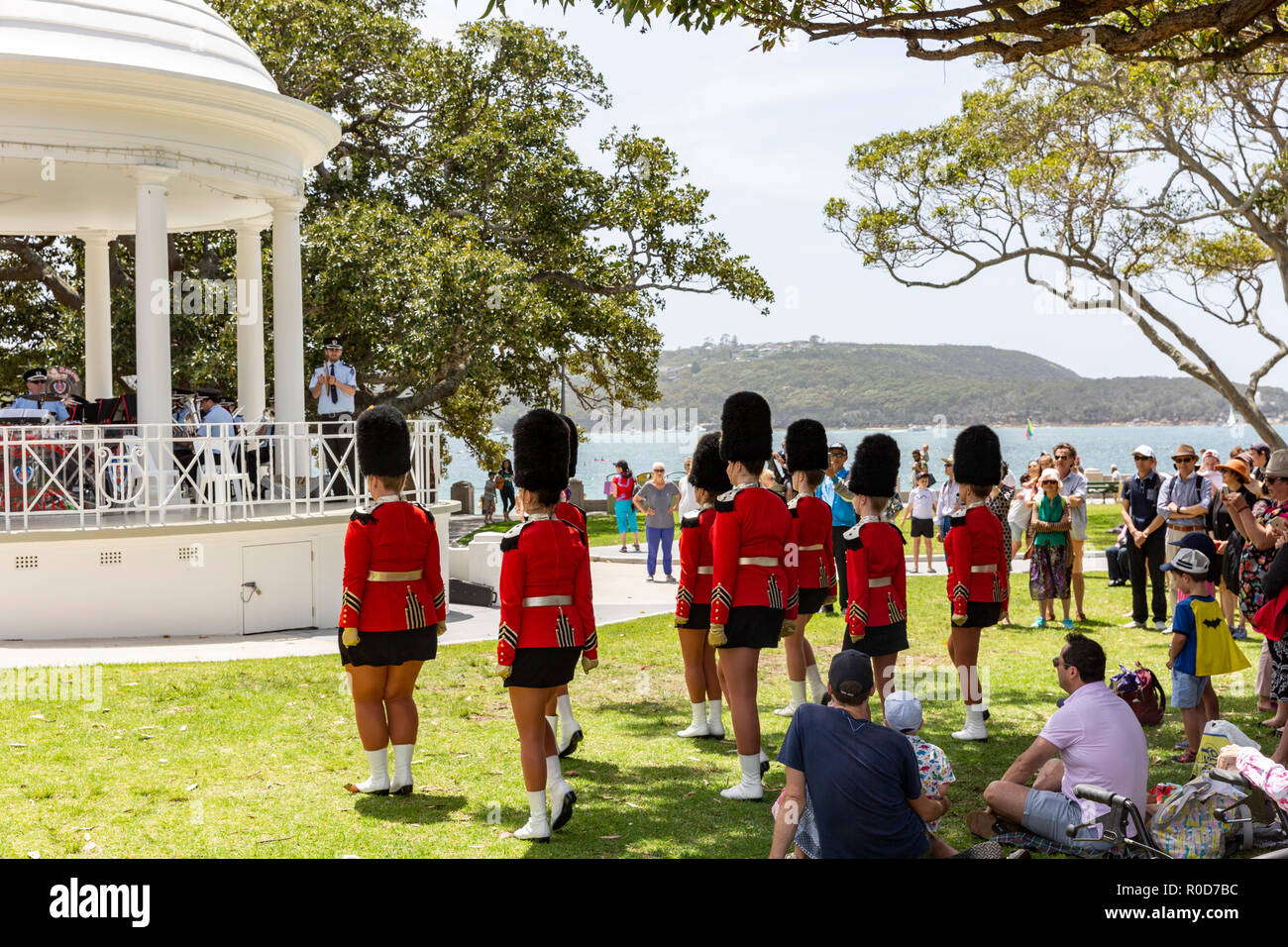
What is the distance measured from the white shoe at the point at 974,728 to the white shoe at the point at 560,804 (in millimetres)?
3366

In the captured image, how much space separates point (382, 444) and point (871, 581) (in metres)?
3.47

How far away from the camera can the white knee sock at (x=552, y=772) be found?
6498 millimetres

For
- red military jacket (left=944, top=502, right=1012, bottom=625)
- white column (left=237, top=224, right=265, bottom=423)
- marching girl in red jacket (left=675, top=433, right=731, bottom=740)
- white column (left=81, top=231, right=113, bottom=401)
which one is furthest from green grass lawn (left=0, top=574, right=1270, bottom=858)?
white column (left=81, top=231, right=113, bottom=401)

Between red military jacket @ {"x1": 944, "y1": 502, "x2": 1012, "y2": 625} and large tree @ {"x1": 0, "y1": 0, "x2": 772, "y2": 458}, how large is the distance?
14184mm

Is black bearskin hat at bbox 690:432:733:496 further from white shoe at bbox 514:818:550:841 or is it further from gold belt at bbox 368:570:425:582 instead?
white shoe at bbox 514:818:550:841

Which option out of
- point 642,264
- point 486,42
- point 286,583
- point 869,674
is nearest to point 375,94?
point 486,42

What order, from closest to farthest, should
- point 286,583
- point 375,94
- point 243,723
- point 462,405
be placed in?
point 243,723 → point 286,583 → point 375,94 → point 462,405

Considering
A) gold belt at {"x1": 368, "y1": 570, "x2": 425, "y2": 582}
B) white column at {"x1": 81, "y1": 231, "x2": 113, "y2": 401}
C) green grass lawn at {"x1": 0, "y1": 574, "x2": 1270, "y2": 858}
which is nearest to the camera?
green grass lawn at {"x1": 0, "y1": 574, "x2": 1270, "y2": 858}

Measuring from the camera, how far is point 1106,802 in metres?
5.49

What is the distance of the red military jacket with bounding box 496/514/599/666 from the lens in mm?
6211

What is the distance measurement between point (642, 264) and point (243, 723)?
65.8 feet

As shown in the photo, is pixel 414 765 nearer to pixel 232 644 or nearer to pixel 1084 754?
pixel 1084 754

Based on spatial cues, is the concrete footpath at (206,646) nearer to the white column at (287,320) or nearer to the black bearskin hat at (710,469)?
the white column at (287,320)
